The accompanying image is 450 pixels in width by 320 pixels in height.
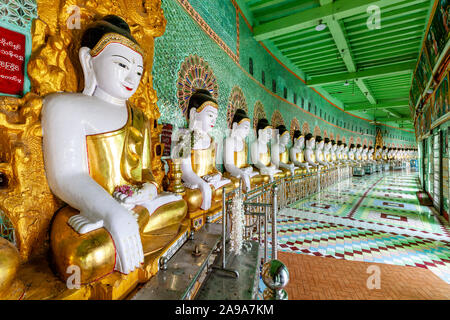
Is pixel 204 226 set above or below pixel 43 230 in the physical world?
below

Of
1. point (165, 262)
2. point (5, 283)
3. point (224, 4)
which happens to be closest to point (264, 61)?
point (224, 4)

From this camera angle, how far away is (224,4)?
4184 millimetres

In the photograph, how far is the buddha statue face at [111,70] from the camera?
1.50 m

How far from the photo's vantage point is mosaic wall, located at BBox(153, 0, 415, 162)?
274 centimetres

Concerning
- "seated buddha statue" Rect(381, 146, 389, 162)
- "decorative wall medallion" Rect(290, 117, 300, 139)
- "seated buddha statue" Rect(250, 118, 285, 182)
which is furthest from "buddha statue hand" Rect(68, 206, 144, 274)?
"seated buddha statue" Rect(381, 146, 389, 162)

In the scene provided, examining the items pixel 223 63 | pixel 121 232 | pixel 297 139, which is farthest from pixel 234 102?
pixel 121 232

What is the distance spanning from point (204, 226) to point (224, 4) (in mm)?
4316

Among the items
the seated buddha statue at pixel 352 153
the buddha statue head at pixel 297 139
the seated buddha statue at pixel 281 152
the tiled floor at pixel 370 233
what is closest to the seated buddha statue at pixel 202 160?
the tiled floor at pixel 370 233

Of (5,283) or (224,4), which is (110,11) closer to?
(5,283)

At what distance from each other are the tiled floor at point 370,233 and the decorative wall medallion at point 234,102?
8.33 ft

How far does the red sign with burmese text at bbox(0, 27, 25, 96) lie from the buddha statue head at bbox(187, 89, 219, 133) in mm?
1796

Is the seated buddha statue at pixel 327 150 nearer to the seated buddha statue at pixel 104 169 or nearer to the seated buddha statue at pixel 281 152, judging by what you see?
the seated buddha statue at pixel 281 152

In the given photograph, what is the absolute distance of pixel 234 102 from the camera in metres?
4.69

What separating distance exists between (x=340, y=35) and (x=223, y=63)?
12.4 ft
